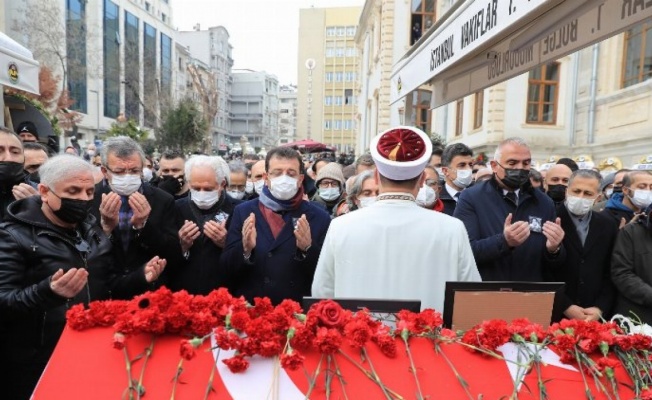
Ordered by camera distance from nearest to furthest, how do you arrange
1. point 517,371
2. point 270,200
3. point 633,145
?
point 517,371, point 270,200, point 633,145

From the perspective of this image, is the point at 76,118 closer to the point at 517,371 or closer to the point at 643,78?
the point at 643,78

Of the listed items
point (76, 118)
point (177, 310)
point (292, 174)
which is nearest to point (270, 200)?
point (292, 174)

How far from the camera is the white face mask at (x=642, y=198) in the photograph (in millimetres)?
4383

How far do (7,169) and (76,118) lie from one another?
34.3 m

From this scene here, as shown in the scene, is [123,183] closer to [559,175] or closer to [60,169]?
[60,169]

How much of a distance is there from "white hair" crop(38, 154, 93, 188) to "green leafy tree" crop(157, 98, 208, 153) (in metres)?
25.2

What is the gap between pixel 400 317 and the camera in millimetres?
1737

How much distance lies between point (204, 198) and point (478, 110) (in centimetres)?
1763

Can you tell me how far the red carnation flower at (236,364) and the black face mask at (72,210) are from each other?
1.53 m

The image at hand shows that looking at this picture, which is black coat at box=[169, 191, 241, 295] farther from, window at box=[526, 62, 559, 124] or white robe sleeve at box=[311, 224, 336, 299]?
window at box=[526, 62, 559, 124]

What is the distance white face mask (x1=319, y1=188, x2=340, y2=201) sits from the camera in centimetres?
509

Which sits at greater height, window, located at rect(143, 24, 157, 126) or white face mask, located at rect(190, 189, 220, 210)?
window, located at rect(143, 24, 157, 126)

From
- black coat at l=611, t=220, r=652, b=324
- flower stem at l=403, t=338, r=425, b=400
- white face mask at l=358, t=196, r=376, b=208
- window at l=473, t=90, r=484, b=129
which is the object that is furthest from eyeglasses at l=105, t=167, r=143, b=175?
window at l=473, t=90, r=484, b=129

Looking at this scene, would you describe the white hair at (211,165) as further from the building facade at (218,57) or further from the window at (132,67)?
the building facade at (218,57)
